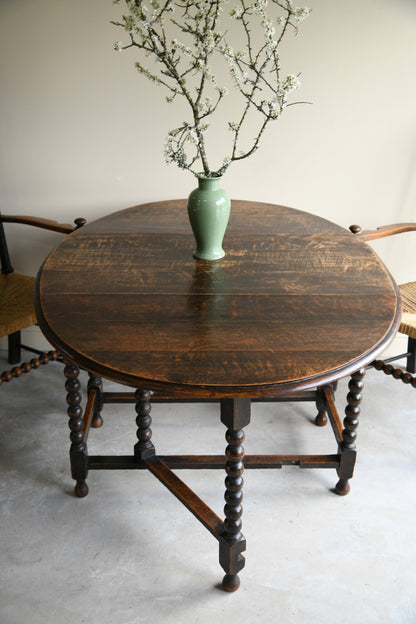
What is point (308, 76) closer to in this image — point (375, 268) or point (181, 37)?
point (181, 37)

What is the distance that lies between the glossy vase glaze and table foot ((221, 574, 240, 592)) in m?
0.95

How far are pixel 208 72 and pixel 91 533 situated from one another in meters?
1.42

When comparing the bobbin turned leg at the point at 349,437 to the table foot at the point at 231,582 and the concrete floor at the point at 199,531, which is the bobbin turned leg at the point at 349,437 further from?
the table foot at the point at 231,582

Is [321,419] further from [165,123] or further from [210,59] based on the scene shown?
[210,59]

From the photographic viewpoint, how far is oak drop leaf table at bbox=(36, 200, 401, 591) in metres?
1.40

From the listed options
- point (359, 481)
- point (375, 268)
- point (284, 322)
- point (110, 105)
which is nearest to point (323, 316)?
point (284, 322)

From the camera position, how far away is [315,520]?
2.03 m

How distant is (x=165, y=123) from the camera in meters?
2.56

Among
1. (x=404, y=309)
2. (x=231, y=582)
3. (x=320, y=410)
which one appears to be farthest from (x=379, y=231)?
(x=231, y=582)

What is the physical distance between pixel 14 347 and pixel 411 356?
1.74 meters

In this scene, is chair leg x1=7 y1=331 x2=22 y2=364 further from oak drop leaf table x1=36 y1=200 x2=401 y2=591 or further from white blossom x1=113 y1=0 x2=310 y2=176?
white blossom x1=113 y1=0 x2=310 y2=176

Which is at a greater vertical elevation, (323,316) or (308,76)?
(308,76)

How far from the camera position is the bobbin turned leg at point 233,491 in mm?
1530

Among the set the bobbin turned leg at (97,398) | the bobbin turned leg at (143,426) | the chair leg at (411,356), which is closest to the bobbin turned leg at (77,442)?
the bobbin turned leg at (143,426)
